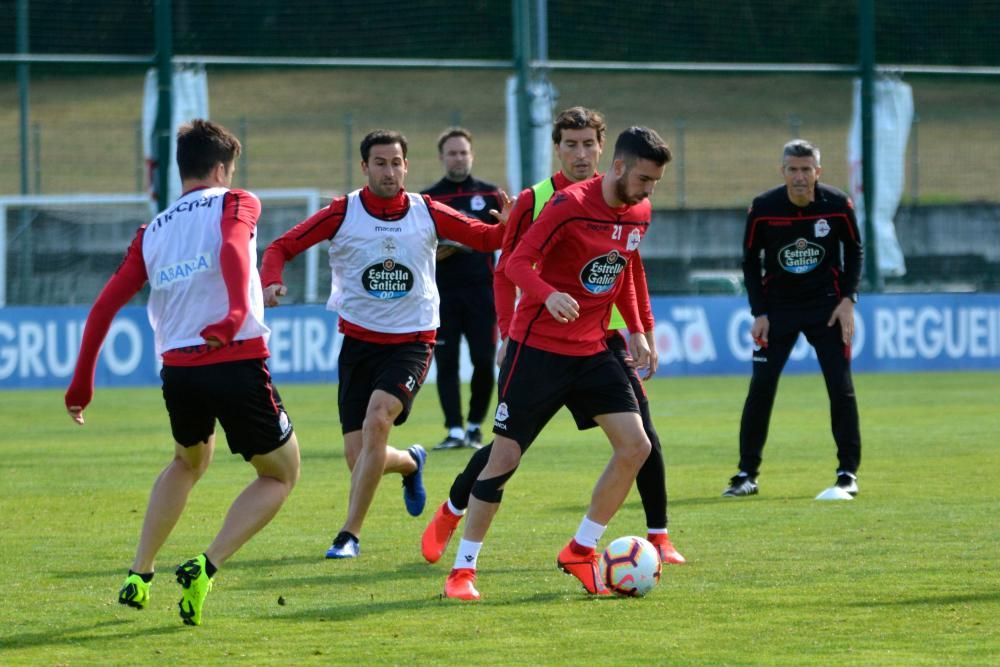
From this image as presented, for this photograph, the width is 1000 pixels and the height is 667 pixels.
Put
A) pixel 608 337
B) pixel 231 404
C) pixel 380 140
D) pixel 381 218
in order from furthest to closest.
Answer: pixel 381 218 < pixel 380 140 < pixel 608 337 < pixel 231 404

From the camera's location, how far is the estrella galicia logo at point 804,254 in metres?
10.2

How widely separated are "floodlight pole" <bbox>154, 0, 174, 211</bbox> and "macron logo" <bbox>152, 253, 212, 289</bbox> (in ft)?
47.8

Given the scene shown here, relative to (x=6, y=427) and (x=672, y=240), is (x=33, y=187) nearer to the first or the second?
(x=672, y=240)

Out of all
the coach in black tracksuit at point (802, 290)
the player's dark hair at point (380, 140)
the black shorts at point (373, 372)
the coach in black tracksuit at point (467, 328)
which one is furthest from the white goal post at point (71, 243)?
the player's dark hair at point (380, 140)

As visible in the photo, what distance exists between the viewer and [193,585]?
6234 mm

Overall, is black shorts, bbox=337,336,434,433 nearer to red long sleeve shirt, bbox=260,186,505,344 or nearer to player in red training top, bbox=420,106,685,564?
red long sleeve shirt, bbox=260,186,505,344

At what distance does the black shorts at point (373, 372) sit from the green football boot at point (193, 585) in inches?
85.2

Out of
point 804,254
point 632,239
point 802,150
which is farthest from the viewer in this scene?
point 804,254

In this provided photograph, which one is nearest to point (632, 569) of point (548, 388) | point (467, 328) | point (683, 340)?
point (548, 388)

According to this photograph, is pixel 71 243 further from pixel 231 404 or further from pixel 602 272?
pixel 231 404

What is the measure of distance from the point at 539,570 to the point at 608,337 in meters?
1.14

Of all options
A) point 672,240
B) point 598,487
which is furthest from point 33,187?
point 598,487

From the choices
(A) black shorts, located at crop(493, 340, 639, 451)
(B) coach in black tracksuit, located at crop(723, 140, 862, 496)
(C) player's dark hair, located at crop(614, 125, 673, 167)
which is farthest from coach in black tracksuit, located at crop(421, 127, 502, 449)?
(C) player's dark hair, located at crop(614, 125, 673, 167)

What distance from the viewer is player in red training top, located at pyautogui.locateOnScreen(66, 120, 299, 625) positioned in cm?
624
